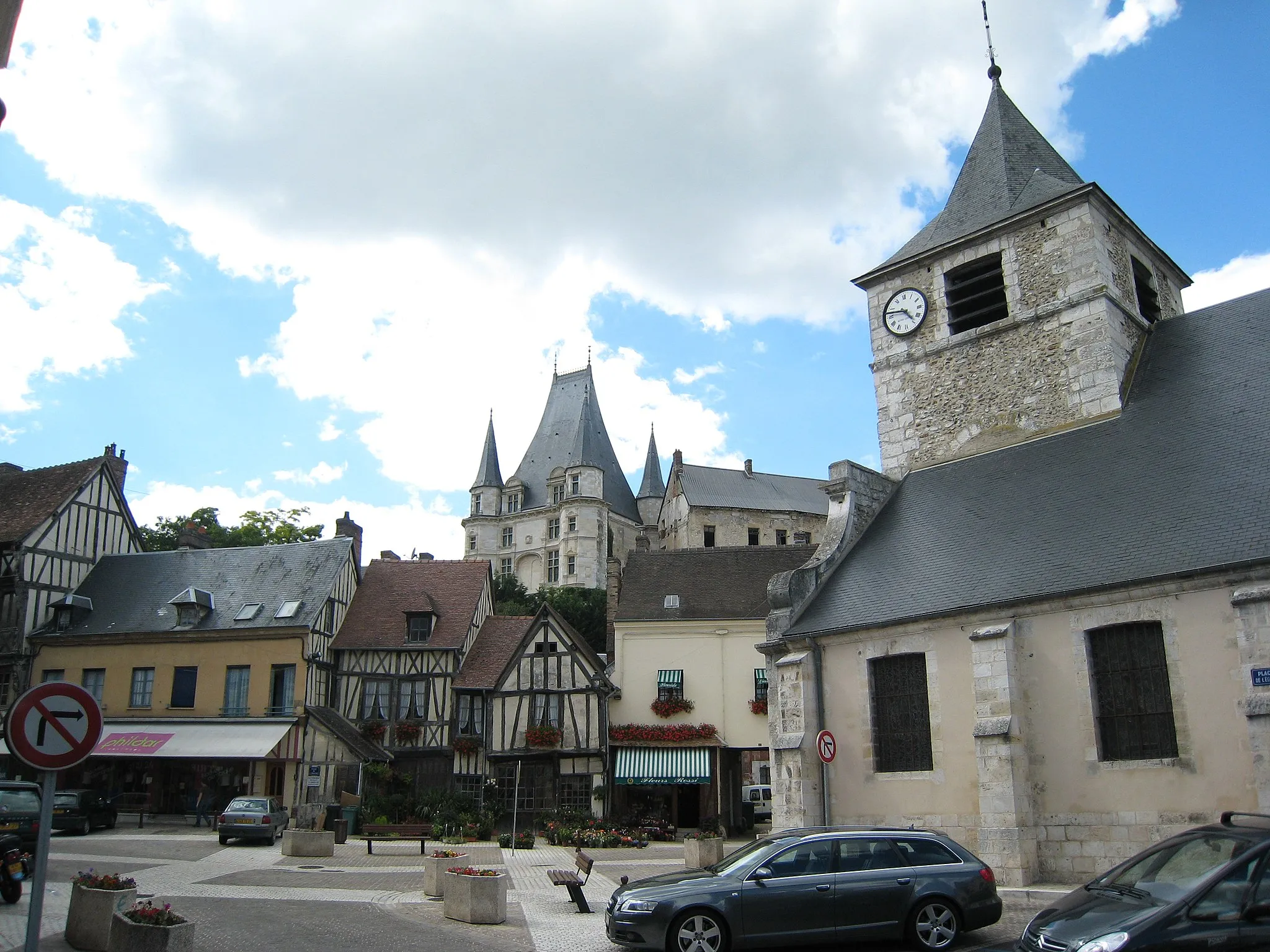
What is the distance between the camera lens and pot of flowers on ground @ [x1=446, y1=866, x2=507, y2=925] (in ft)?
30.9

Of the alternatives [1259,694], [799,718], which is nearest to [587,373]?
[799,718]

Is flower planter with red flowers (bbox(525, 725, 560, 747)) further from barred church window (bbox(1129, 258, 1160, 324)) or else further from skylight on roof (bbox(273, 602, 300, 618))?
barred church window (bbox(1129, 258, 1160, 324))

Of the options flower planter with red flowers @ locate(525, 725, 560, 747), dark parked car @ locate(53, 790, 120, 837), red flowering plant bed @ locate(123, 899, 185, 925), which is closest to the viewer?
red flowering plant bed @ locate(123, 899, 185, 925)

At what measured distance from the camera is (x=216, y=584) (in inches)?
1013

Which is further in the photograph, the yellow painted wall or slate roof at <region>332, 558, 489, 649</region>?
slate roof at <region>332, 558, 489, 649</region>

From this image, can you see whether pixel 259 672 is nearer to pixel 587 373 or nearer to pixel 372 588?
pixel 372 588

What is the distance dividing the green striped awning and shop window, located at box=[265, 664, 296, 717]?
Answer: 319 inches

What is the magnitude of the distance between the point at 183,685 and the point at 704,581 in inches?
538

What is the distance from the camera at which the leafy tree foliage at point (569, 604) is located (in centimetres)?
4981

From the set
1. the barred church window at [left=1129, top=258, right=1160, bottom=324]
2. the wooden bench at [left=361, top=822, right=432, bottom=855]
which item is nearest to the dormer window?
the wooden bench at [left=361, top=822, right=432, bottom=855]

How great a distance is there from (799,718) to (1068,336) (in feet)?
25.1

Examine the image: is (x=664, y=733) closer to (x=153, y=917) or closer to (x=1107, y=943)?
(x=153, y=917)

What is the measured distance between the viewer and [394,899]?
10.9 m

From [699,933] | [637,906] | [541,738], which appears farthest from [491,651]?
[699,933]
